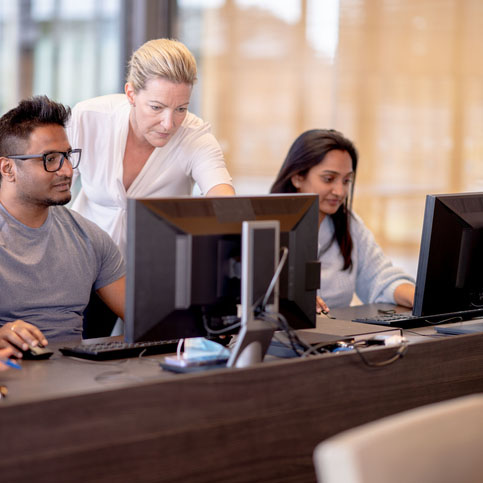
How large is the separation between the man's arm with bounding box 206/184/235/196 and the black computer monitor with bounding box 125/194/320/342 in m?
0.78

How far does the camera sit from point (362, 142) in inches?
176

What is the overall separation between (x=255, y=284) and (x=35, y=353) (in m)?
0.54

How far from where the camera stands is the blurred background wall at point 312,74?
411 centimetres

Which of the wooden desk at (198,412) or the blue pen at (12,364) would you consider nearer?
the wooden desk at (198,412)

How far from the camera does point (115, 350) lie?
1.88 metres

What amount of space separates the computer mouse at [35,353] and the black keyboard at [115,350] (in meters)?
0.05

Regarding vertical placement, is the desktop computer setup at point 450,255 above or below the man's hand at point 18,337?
above

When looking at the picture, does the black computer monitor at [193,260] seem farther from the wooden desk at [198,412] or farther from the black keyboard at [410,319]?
Result: the black keyboard at [410,319]

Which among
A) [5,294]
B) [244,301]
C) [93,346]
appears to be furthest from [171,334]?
[5,294]

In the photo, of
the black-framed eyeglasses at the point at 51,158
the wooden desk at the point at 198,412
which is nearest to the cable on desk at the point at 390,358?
the wooden desk at the point at 198,412

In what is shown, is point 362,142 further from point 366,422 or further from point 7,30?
point 366,422

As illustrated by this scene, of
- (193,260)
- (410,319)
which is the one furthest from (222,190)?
(193,260)

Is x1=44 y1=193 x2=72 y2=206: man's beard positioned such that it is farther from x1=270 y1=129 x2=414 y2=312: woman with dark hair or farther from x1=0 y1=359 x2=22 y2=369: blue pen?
x1=270 y1=129 x2=414 y2=312: woman with dark hair

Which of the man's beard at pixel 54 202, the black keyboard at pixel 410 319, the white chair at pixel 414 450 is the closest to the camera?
the white chair at pixel 414 450
